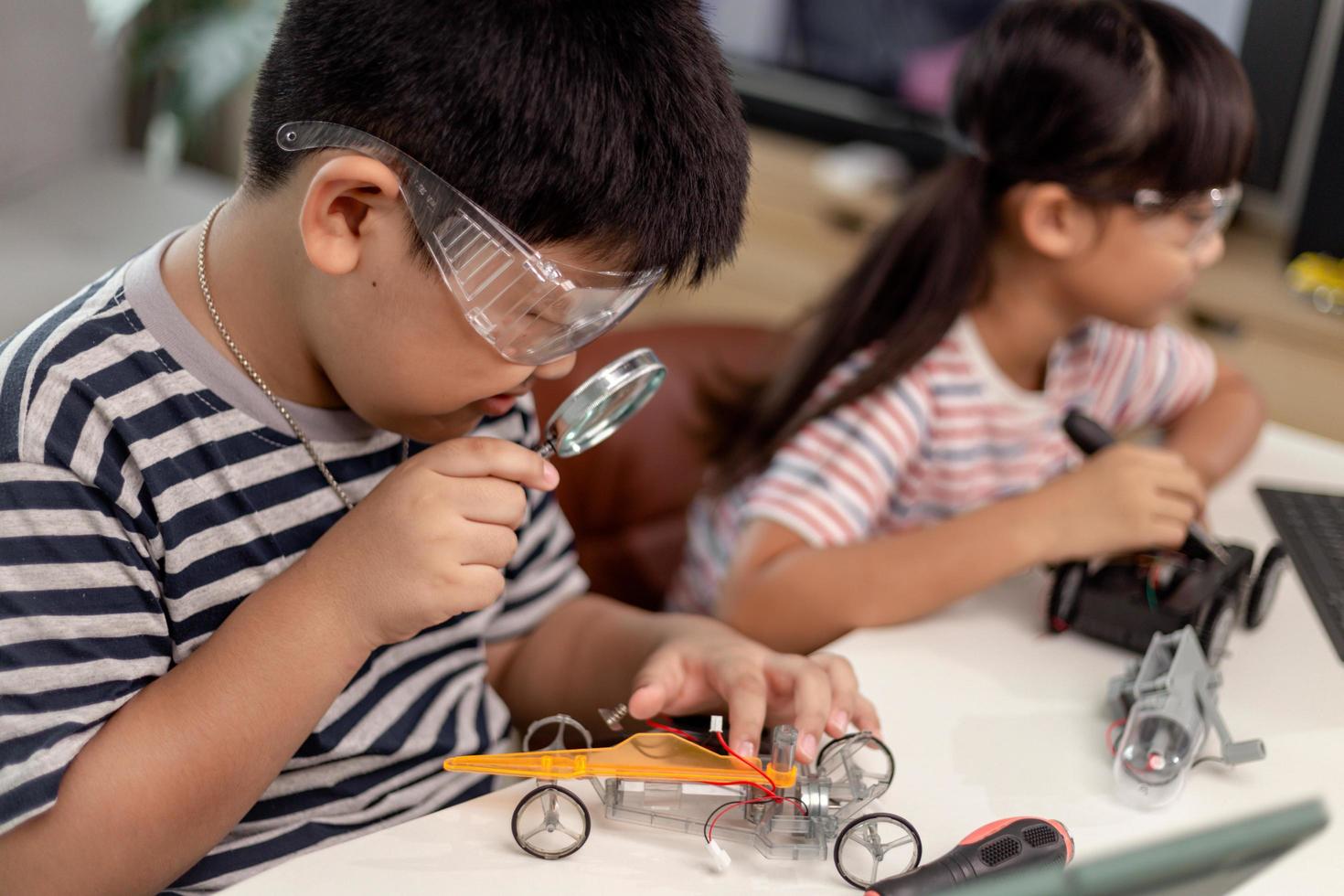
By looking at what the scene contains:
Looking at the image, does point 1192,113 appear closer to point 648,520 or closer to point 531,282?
point 648,520

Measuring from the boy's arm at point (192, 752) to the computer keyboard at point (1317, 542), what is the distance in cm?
85

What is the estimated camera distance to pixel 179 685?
0.77 meters

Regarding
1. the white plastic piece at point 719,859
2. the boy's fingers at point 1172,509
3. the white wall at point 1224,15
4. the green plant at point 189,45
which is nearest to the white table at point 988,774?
the white plastic piece at point 719,859

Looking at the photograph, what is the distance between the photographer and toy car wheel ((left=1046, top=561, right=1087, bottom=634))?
3.59 ft

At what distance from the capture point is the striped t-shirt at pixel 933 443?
124 cm

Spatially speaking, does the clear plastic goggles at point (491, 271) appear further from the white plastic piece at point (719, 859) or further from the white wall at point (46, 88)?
the white wall at point (46, 88)

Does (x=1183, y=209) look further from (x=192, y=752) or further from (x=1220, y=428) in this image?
(x=192, y=752)

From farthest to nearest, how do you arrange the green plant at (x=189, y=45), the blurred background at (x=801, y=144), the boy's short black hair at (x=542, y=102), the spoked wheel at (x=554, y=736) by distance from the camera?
the green plant at (x=189, y=45) < the blurred background at (x=801, y=144) < the spoked wheel at (x=554, y=736) < the boy's short black hair at (x=542, y=102)

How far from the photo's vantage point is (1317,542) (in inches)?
50.5

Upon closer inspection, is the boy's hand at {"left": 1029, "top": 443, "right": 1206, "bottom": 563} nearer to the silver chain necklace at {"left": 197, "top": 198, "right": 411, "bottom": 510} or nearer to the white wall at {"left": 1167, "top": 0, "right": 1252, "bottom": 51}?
the silver chain necklace at {"left": 197, "top": 198, "right": 411, "bottom": 510}

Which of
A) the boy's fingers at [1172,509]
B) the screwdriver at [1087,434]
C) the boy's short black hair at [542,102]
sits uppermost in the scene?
the boy's short black hair at [542,102]

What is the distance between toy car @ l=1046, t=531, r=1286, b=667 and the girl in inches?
1.2

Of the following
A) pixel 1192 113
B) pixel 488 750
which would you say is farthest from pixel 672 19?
pixel 1192 113

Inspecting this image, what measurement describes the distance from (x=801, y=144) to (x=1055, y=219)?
5.62ft
